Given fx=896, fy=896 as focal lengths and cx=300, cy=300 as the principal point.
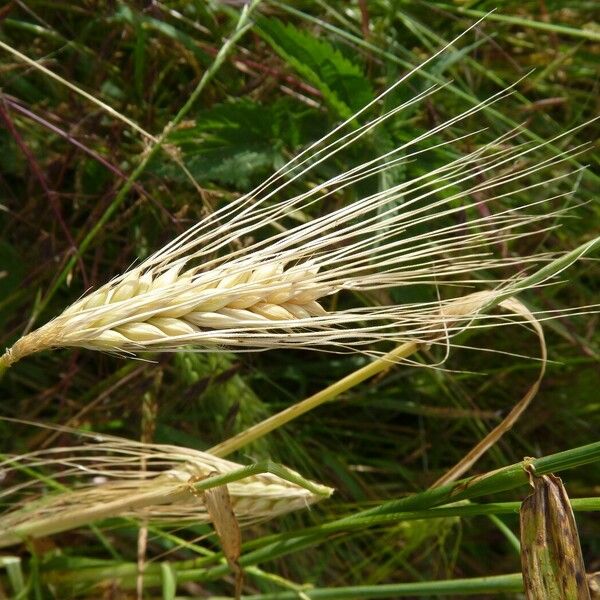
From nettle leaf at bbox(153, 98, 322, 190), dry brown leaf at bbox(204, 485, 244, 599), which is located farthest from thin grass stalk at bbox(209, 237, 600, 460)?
nettle leaf at bbox(153, 98, 322, 190)

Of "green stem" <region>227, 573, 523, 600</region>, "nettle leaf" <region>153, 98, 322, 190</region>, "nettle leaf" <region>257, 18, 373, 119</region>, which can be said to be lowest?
"green stem" <region>227, 573, 523, 600</region>

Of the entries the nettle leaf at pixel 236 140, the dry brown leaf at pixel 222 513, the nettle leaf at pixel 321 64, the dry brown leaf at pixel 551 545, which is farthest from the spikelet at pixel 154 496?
the nettle leaf at pixel 321 64

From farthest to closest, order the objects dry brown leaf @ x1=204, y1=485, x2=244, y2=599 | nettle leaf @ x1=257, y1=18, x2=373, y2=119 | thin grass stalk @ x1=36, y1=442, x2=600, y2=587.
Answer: nettle leaf @ x1=257, y1=18, x2=373, y2=119, dry brown leaf @ x1=204, y1=485, x2=244, y2=599, thin grass stalk @ x1=36, y1=442, x2=600, y2=587

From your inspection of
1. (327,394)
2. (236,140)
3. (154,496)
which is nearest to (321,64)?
(236,140)

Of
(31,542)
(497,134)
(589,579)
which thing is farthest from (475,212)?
(31,542)

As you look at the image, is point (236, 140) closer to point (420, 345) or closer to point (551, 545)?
point (420, 345)

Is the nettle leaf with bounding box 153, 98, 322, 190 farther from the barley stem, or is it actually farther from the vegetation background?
the barley stem

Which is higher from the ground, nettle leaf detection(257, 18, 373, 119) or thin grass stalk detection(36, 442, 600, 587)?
nettle leaf detection(257, 18, 373, 119)

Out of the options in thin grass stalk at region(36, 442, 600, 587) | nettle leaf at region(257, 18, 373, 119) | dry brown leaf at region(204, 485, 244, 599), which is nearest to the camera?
thin grass stalk at region(36, 442, 600, 587)

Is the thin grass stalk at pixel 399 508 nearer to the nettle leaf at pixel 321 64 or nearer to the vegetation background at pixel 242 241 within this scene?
the vegetation background at pixel 242 241
